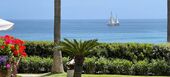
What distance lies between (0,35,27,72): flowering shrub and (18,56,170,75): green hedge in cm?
645

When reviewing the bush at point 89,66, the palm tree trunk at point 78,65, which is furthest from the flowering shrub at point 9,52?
the bush at point 89,66

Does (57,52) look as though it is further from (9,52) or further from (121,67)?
(9,52)

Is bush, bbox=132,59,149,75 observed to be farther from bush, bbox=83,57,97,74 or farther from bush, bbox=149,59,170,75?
bush, bbox=83,57,97,74

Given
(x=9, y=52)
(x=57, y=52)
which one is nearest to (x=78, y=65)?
(x=9, y=52)

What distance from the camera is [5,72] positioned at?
14445 mm

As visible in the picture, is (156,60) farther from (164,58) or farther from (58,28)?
(58,28)

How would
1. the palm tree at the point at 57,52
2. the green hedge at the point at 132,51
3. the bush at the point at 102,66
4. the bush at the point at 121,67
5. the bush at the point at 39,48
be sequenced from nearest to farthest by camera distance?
1. the palm tree at the point at 57,52
2. the bush at the point at 121,67
3. the bush at the point at 102,66
4. the green hedge at the point at 132,51
5. the bush at the point at 39,48

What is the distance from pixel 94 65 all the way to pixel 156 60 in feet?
8.65

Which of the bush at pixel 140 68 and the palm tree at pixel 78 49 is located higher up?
the palm tree at pixel 78 49

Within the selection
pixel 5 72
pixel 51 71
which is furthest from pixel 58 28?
pixel 5 72

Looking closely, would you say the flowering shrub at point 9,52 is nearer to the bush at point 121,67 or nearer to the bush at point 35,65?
the bush at point 35,65

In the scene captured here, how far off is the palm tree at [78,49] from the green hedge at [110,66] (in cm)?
331

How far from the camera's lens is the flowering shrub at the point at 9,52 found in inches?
571

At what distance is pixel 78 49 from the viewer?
1759 cm
